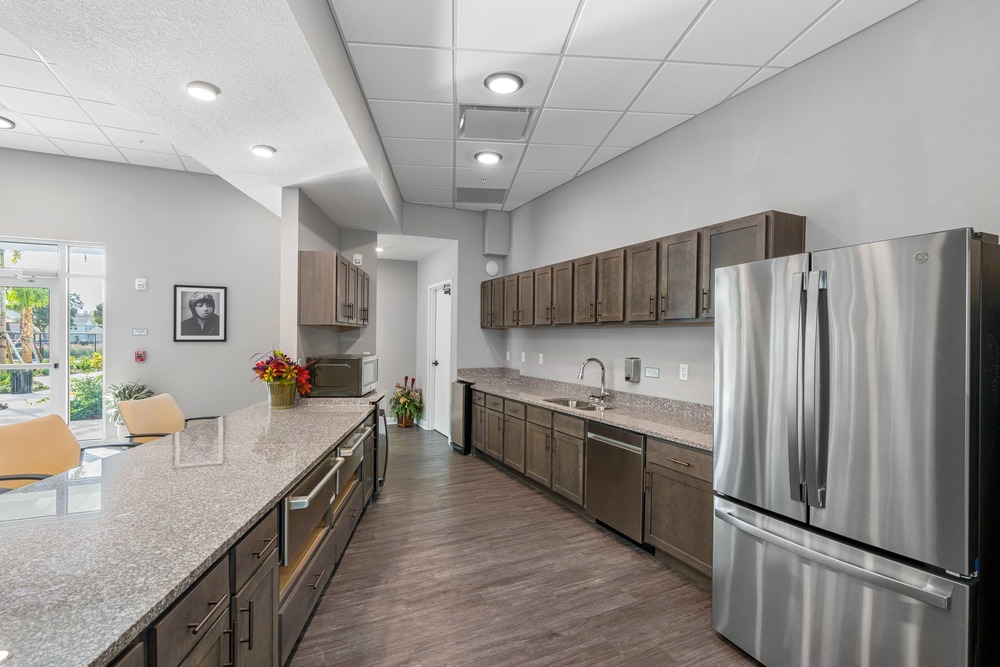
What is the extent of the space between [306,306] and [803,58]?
3784 mm

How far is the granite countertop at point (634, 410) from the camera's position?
285 centimetres

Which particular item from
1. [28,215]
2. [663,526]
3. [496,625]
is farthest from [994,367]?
[28,215]

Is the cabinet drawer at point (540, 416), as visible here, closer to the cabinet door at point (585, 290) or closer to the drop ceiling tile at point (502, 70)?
the cabinet door at point (585, 290)

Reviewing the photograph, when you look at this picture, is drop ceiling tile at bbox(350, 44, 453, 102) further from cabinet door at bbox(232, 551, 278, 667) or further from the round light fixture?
cabinet door at bbox(232, 551, 278, 667)

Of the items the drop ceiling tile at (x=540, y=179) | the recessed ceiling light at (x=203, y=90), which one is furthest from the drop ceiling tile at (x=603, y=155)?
the recessed ceiling light at (x=203, y=90)

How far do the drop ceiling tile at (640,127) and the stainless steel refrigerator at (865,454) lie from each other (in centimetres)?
179

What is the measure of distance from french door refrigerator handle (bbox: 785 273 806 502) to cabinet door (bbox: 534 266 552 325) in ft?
9.27

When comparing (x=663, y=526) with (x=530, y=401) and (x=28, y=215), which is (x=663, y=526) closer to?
(x=530, y=401)

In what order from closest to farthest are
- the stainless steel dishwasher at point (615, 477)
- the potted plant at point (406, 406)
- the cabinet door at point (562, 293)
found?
the stainless steel dishwasher at point (615, 477), the cabinet door at point (562, 293), the potted plant at point (406, 406)

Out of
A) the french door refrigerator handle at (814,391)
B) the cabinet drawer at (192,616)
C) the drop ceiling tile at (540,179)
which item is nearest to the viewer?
the cabinet drawer at (192,616)

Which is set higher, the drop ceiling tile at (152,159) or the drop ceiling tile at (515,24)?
the drop ceiling tile at (152,159)

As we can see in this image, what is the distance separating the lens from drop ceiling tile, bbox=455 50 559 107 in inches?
106

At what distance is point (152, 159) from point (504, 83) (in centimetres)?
421

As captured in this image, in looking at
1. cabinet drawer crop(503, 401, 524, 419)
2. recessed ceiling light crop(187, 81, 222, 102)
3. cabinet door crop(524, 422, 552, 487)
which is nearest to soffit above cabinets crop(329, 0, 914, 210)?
recessed ceiling light crop(187, 81, 222, 102)
